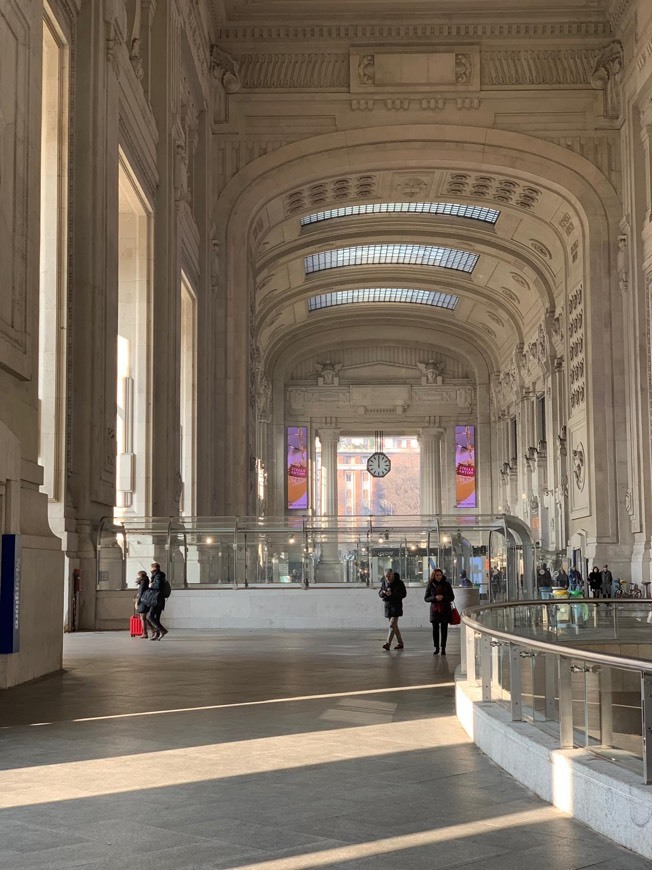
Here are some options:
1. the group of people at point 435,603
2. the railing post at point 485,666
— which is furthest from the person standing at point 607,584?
the railing post at point 485,666

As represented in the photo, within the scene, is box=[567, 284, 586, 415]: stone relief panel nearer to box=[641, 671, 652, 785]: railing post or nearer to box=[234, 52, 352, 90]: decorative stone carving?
box=[234, 52, 352, 90]: decorative stone carving

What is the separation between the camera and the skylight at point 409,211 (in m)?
35.6

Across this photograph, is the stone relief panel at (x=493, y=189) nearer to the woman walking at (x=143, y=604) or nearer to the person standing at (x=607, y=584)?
the person standing at (x=607, y=584)

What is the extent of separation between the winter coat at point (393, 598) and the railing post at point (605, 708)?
30.2ft

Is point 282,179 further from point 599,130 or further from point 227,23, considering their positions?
point 599,130

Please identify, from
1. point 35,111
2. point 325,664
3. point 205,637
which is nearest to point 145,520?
point 205,637

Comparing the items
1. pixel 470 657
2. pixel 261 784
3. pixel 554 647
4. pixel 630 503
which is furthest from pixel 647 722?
pixel 630 503

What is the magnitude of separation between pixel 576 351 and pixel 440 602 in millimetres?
19702

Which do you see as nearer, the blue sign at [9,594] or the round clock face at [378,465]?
the blue sign at [9,594]

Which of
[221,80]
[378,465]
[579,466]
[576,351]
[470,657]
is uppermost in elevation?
[221,80]

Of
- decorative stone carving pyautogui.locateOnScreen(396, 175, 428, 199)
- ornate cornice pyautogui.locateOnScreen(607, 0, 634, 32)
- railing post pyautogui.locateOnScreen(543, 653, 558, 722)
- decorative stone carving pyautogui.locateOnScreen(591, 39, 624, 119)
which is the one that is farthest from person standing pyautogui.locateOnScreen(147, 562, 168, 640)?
ornate cornice pyautogui.locateOnScreen(607, 0, 634, 32)

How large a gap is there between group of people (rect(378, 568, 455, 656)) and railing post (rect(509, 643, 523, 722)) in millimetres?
6920

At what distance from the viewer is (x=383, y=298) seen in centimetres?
4694

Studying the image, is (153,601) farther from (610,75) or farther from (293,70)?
(610,75)
